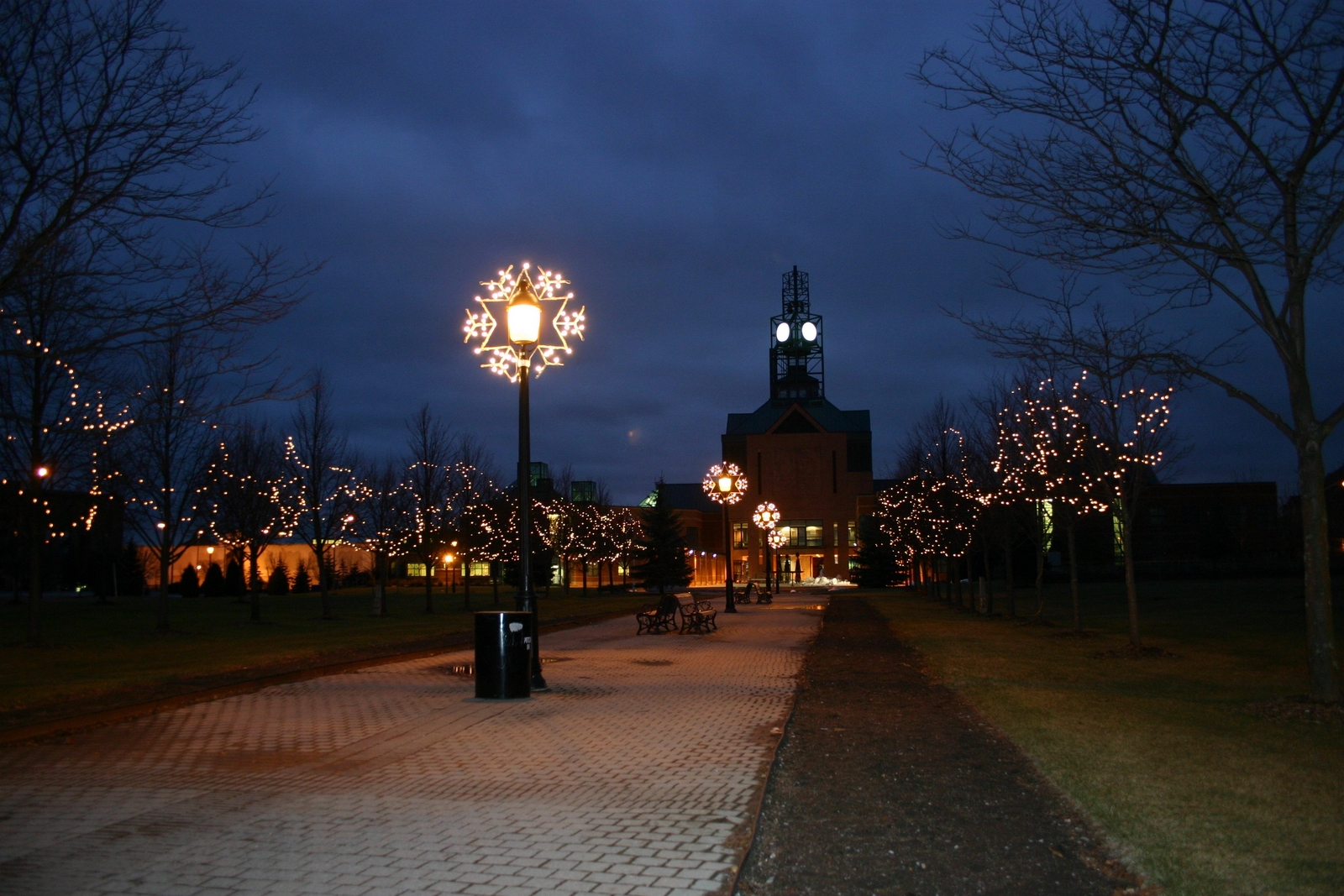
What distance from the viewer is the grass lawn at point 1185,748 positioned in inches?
219

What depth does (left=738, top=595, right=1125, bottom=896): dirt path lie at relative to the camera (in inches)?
211

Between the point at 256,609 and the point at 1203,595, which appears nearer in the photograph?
the point at 256,609

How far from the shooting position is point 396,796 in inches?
282

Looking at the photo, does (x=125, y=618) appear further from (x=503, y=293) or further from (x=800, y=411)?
(x=800, y=411)

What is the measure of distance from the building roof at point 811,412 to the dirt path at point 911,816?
82.5 m

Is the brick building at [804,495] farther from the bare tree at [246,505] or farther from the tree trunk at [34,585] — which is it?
the tree trunk at [34,585]

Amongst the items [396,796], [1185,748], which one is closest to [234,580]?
[396,796]

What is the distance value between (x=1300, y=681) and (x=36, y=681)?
18054mm

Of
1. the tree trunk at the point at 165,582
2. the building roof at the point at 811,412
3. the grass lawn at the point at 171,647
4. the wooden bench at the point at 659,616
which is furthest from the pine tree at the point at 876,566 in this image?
the tree trunk at the point at 165,582

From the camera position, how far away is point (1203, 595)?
1688 inches

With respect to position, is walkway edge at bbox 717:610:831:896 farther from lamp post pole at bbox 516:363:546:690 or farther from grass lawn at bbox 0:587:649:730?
grass lawn at bbox 0:587:649:730

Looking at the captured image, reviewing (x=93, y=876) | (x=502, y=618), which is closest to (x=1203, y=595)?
(x=502, y=618)

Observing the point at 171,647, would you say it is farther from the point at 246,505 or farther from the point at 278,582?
the point at 278,582

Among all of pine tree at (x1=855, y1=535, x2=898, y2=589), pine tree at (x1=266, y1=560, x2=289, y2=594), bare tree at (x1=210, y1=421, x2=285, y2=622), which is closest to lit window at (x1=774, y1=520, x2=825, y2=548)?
pine tree at (x1=855, y1=535, x2=898, y2=589)
